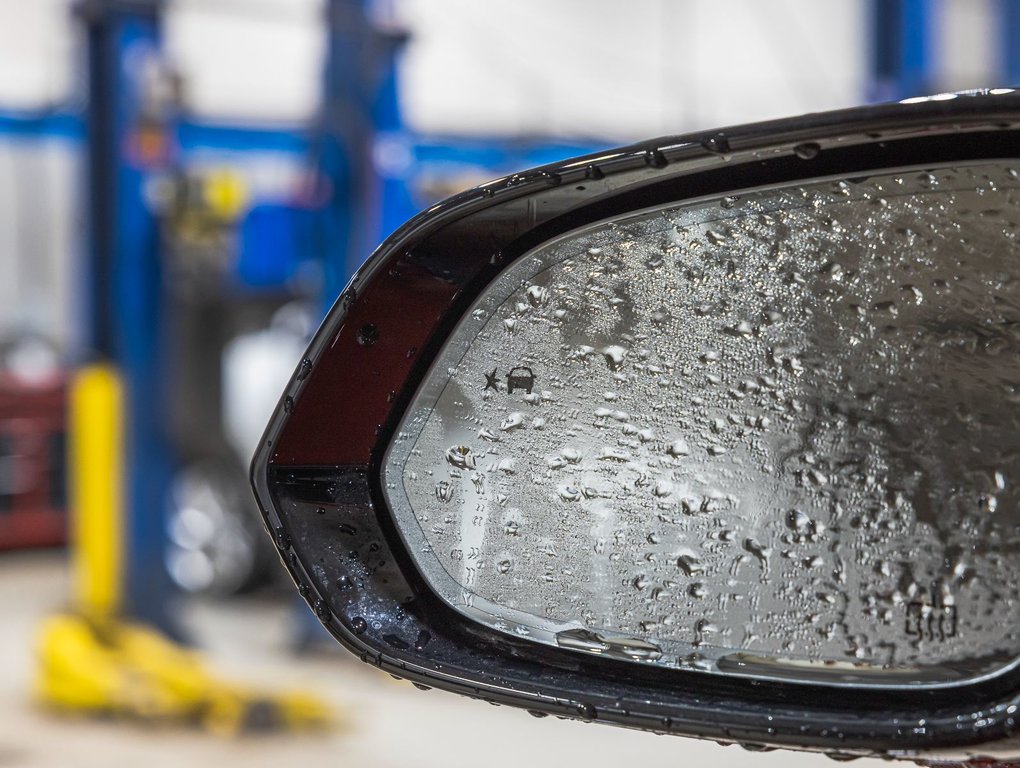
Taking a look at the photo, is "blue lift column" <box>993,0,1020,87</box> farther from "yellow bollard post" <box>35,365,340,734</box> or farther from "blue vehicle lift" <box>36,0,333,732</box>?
"yellow bollard post" <box>35,365,340,734</box>

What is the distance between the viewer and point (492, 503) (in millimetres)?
878

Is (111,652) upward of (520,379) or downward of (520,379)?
downward

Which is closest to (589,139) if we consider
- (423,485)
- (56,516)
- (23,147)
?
(56,516)

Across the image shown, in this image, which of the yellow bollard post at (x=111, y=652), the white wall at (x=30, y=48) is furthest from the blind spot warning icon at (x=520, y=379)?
the white wall at (x=30, y=48)

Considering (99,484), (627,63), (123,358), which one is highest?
(627,63)

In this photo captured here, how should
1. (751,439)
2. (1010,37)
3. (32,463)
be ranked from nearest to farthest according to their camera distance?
(751,439)
(32,463)
(1010,37)

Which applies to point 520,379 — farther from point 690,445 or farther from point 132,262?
point 132,262

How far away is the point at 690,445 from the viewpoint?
32.5 inches

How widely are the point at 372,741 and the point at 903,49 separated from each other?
3683 millimetres

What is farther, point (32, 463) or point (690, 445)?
point (32, 463)

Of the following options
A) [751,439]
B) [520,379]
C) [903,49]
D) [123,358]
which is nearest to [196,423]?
[123,358]

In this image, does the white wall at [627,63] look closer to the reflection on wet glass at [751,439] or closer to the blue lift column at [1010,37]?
the blue lift column at [1010,37]

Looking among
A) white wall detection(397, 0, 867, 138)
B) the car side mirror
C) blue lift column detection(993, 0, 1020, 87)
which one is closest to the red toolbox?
white wall detection(397, 0, 867, 138)

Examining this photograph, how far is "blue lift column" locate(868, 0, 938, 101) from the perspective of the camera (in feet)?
16.5
